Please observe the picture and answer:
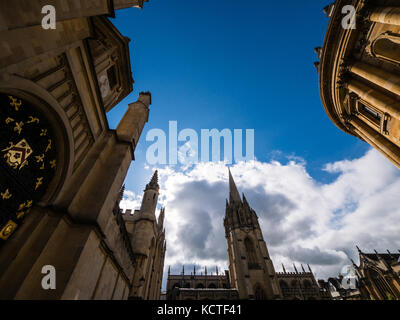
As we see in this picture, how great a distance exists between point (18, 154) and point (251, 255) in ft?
155

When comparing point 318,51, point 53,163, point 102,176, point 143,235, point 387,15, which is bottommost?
point 53,163

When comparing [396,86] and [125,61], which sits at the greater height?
[125,61]

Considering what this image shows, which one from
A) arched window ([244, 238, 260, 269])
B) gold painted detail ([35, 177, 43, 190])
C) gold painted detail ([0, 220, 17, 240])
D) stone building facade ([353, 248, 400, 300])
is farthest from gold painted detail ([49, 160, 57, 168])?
stone building facade ([353, 248, 400, 300])

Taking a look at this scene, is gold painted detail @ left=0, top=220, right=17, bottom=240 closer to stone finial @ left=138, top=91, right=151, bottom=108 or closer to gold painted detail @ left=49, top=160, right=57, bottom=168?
gold painted detail @ left=49, top=160, right=57, bottom=168

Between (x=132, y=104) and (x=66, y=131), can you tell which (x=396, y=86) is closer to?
(x=66, y=131)

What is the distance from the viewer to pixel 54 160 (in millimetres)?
5449

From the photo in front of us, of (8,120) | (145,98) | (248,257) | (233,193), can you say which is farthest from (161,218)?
(233,193)

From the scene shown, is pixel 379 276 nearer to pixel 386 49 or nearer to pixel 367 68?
pixel 367 68

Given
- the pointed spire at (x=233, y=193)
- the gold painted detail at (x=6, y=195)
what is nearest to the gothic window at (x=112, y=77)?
the gold painted detail at (x=6, y=195)

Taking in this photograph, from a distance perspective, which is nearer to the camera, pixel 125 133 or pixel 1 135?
pixel 1 135

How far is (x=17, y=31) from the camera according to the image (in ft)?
12.0
